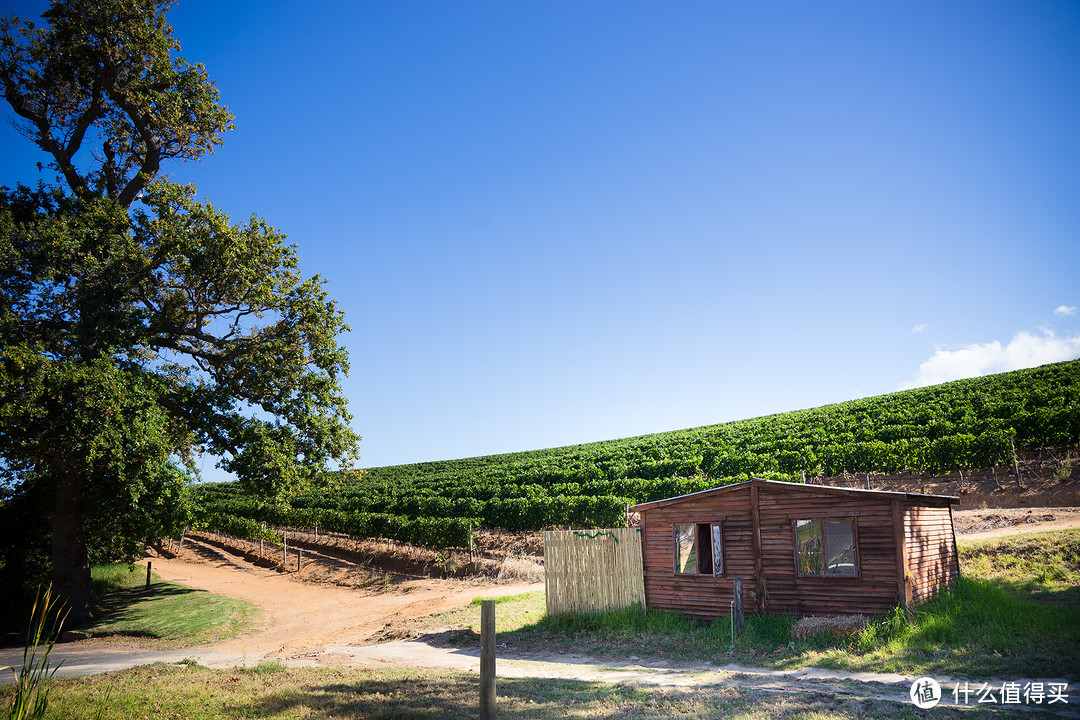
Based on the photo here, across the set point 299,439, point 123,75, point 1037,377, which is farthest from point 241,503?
point 1037,377

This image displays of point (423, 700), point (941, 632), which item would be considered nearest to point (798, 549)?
point (941, 632)

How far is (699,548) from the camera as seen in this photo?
1691cm

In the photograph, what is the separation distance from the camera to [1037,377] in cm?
4338

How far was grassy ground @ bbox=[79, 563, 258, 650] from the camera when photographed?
21.2 meters

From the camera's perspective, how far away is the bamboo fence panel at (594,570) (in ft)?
56.3

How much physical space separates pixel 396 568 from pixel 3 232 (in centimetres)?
2370

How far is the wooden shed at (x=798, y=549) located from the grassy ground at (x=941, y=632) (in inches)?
21.3

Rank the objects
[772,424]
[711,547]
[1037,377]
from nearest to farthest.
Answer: [711,547] < [1037,377] < [772,424]

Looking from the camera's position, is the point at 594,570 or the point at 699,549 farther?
the point at 594,570

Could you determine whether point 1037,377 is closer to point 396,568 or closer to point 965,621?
point 965,621
